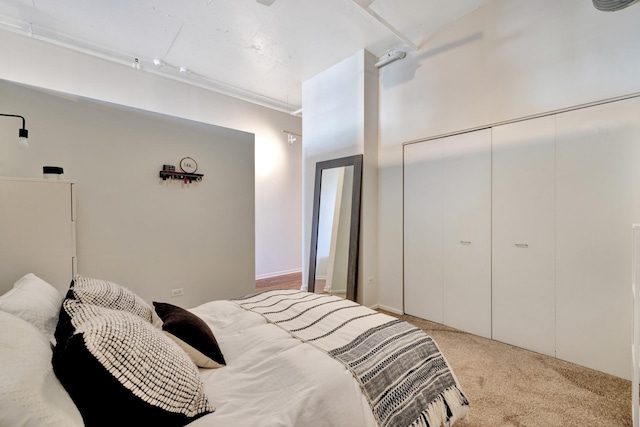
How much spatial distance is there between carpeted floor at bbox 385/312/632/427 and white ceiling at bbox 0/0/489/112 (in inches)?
126

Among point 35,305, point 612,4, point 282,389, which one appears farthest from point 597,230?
point 35,305

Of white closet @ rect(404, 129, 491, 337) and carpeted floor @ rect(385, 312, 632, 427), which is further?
white closet @ rect(404, 129, 491, 337)

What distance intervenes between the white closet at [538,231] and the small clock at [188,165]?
262 centimetres

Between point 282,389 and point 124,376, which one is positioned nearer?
point 124,376

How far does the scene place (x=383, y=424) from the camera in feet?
3.47

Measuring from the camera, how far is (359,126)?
138 inches

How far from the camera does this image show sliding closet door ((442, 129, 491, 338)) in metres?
2.70

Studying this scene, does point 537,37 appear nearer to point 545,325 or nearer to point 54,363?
point 545,325

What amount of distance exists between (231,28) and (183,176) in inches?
68.1

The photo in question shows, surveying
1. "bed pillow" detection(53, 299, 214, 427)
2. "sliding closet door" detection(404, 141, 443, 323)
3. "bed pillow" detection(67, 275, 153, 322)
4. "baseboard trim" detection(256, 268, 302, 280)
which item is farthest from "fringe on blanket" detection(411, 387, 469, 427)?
"baseboard trim" detection(256, 268, 302, 280)

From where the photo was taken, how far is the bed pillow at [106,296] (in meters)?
1.27

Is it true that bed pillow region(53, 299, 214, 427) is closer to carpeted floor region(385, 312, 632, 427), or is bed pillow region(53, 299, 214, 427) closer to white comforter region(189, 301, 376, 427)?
white comforter region(189, 301, 376, 427)

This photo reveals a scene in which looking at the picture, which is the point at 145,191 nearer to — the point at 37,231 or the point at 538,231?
the point at 37,231

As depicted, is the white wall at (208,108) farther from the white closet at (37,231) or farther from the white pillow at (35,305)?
the white pillow at (35,305)
